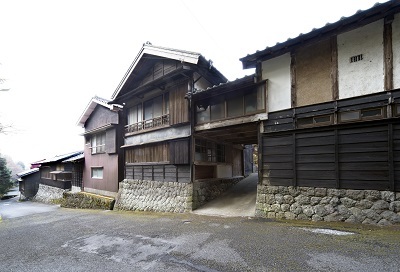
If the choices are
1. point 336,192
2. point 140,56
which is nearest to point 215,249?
point 336,192

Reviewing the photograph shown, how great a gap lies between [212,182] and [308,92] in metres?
7.57

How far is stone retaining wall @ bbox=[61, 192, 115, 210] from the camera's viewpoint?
15.2 meters

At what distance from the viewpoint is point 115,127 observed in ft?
52.3

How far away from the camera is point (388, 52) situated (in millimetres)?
6055

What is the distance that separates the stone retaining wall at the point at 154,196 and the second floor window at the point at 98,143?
5250 millimetres

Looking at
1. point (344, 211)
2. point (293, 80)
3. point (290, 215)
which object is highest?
point (293, 80)

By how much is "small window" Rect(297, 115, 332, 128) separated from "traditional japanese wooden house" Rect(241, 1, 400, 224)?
34mm

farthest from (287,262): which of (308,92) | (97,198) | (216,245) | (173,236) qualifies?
(97,198)

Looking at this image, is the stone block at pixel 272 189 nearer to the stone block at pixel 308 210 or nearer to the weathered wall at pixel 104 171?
the stone block at pixel 308 210

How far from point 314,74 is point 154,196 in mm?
10925

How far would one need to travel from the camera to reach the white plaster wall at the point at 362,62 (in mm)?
6230

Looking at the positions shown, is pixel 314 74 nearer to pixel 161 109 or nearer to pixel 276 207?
pixel 276 207

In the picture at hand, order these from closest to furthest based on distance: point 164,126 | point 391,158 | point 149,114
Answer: point 391,158 → point 164,126 → point 149,114

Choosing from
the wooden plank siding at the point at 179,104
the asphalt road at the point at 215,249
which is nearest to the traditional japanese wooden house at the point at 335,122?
the asphalt road at the point at 215,249
